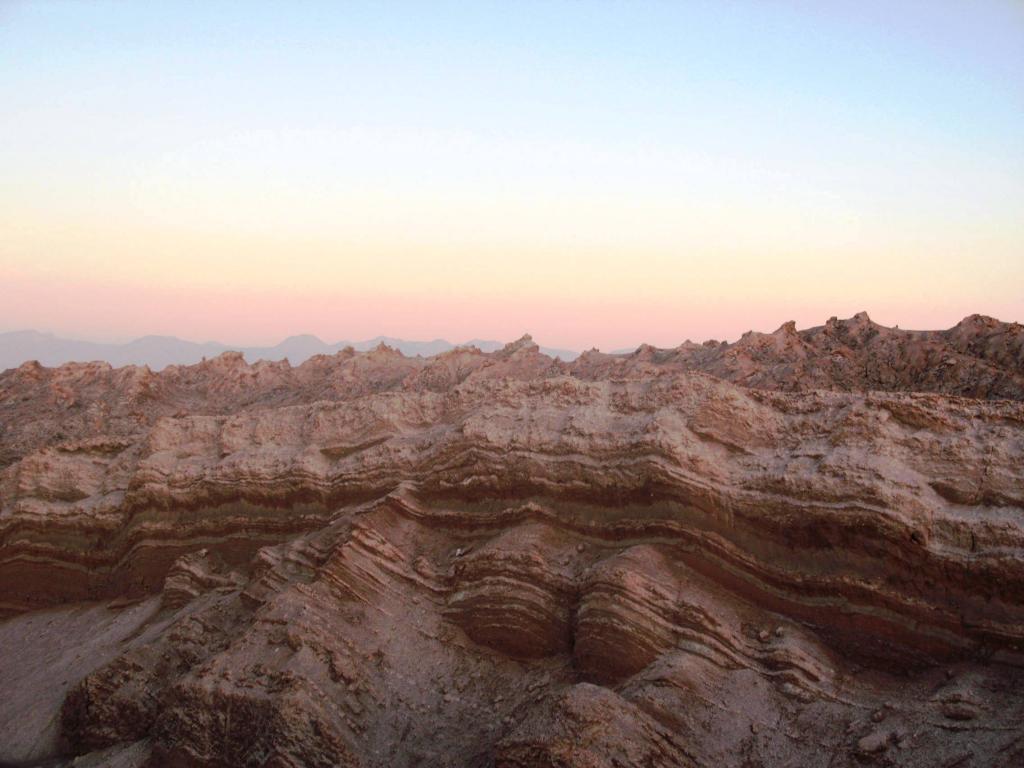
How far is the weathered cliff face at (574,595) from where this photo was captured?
8.47 metres

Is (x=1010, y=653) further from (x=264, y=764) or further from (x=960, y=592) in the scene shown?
(x=264, y=764)

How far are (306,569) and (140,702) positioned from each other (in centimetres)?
297

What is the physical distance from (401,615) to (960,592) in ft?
23.2

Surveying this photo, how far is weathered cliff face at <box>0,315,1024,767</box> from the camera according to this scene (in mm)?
8469

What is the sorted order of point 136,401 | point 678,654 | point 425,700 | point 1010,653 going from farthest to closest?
point 136,401, point 425,700, point 678,654, point 1010,653

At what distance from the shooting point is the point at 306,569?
12.1 m

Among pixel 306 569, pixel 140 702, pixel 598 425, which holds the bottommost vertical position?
pixel 140 702

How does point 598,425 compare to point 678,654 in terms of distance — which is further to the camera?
point 598,425

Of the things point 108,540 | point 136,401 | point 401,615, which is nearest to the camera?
point 401,615

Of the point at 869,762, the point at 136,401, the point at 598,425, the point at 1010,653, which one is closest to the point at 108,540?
the point at 136,401

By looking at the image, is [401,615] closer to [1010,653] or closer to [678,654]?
[678,654]

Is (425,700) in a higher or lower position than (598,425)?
lower

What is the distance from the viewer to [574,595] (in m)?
10.3

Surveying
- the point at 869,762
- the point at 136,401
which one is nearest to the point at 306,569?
the point at 869,762
